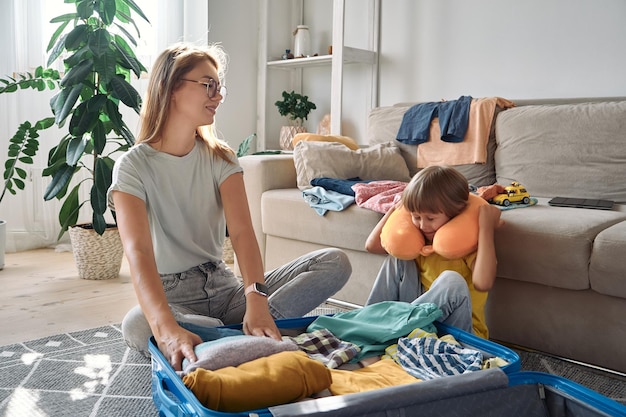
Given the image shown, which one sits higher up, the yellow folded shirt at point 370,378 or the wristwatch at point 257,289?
the wristwatch at point 257,289

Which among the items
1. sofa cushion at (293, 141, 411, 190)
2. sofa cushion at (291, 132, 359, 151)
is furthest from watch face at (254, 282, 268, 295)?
sofa cushion at (291, 132, 359, 151)

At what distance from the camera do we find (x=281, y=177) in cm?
293

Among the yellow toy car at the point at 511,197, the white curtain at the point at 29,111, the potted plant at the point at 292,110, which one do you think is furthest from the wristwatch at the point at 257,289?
the potted plant at the point at 292,110

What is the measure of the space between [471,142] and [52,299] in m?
1.93

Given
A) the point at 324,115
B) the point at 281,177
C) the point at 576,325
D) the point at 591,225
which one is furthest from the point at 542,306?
the point at 324,115

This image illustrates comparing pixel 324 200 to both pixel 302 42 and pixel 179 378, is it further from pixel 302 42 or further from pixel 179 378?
pixel 302 42

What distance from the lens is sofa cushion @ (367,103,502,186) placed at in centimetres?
287

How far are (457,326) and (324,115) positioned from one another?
2.76 meters

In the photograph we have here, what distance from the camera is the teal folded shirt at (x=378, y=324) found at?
1.55 m

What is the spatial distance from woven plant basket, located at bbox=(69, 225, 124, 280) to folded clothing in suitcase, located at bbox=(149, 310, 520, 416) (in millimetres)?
1711

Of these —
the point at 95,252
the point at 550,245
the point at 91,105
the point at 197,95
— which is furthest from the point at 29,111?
the point at 550,245

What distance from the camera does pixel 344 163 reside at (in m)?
2.83

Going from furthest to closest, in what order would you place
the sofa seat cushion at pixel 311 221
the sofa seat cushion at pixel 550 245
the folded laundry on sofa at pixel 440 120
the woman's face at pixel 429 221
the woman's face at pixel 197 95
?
the folded laundry on sofa at pixel 440 120, the sofa seat cushion at pixel 311 221, the woman's face at pixel 429 221, the sofa seat cushion at pixel 550 245, the woman's face at pixel 197 95

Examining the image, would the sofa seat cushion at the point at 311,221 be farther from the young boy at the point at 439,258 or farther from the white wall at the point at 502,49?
the white wall at the point at 502,49
